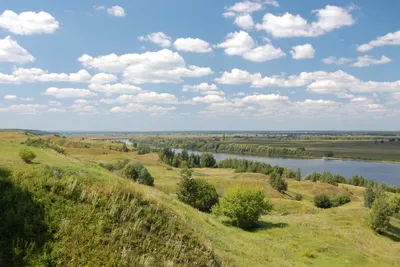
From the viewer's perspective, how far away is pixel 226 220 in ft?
114

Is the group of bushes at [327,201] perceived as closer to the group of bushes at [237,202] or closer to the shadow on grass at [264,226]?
the shadow on grass at [264,226]

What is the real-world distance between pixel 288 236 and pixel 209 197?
12.6 metres

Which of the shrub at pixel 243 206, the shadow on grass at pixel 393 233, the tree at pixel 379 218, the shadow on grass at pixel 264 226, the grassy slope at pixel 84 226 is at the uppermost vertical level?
the grassy slope at pixel 84 226

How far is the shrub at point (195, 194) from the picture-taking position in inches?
1490

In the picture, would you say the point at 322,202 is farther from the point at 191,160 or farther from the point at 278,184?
the point at 191,160

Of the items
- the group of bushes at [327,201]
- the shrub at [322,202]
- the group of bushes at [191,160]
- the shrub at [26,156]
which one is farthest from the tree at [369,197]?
the group of bushes at [191,160]

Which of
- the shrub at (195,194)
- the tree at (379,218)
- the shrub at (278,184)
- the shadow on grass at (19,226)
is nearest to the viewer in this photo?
the shadow on grass at (19,226)

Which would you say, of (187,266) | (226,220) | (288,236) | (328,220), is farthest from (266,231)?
(187,266)

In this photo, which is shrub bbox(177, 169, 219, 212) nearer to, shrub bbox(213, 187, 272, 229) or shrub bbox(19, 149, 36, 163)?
shrub bbox(213, 187, 272, 229)

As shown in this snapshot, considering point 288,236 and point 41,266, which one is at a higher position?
point 41,266

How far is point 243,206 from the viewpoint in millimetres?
32406

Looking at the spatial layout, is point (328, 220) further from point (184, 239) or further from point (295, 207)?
point (184, 239)

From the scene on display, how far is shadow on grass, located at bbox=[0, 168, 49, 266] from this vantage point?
27.4 feet

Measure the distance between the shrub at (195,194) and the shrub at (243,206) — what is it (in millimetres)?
4121
